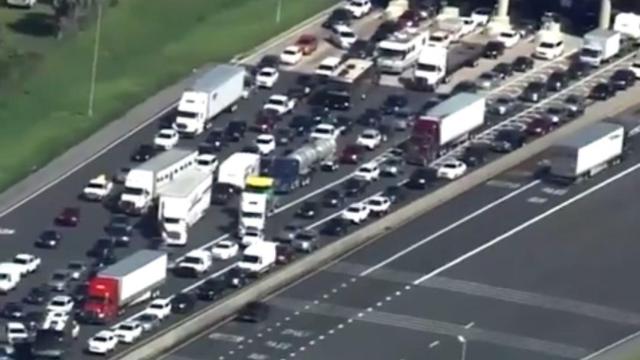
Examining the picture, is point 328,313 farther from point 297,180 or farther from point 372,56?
point 372,56

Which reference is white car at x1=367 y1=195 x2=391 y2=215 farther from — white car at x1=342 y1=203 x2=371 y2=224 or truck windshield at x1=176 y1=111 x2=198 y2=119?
truck windshield at x1=176 y1=111 x2=198 y2=119

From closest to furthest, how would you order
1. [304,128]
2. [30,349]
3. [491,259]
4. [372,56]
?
1. [30,349]
2. [491,259]
3. [304,128]
4. [372,56]

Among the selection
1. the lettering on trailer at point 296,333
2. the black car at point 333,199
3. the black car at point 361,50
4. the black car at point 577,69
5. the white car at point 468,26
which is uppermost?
the lettering on trailer at point 296,333

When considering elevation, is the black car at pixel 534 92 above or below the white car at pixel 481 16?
above

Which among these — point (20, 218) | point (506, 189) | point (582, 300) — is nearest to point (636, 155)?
point (506, 189)

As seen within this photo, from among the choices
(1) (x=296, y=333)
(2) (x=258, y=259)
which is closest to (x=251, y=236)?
(2) (x=258, y=259)

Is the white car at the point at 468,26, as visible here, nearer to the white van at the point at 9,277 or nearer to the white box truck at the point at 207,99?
the white box truck at the point at 207,99

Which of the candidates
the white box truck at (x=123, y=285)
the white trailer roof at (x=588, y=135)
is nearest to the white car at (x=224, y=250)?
the white box truck at (x=123, y=285)
